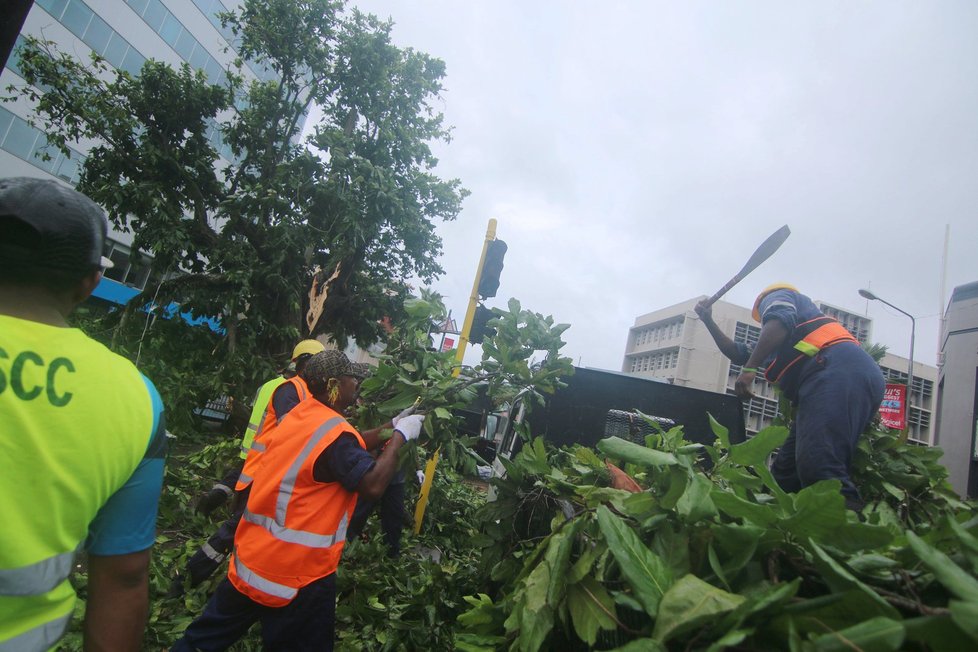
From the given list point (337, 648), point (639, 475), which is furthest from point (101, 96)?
point (639, 475)

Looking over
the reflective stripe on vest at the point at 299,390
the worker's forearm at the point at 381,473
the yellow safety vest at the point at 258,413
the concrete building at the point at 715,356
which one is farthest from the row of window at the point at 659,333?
the worker's forearm at the point at 381,473

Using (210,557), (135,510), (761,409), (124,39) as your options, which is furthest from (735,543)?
(761,409)

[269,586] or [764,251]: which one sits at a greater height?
[764,251]

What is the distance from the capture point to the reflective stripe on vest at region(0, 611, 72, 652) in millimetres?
889

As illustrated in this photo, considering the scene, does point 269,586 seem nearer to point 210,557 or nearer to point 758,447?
point 210,557

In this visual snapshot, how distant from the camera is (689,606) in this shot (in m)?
0.84

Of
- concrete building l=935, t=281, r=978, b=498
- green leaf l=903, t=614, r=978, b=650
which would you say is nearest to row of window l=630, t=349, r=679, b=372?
concrete building l=935, t=281, r=978, b=498

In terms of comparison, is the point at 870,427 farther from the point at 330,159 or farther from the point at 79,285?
the point at 330,159

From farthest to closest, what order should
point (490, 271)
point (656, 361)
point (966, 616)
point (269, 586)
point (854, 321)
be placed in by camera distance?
point (854, 321) < point (656, 361) < point (490, 271) < point (269, 586) < point (966, 616)

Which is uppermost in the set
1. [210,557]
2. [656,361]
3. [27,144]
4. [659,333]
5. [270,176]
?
[659,333]

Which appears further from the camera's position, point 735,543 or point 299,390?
point 299,390

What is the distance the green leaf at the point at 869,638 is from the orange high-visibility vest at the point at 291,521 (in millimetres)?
1950

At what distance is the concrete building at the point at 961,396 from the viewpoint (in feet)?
16.0

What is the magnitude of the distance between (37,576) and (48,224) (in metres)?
0.72
